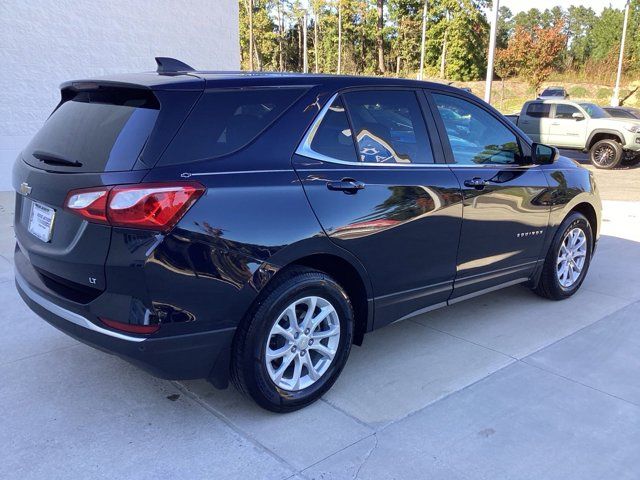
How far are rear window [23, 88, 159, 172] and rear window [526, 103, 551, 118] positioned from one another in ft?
53.0

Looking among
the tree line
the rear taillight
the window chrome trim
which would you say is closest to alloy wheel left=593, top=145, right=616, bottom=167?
the window chrome trim

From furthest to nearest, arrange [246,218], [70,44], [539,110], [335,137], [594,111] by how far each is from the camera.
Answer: [539,110] < [594,111] < [70,44] < [335,137] < [246,218]

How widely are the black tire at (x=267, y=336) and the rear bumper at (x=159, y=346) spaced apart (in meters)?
0.08

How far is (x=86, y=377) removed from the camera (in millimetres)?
3377

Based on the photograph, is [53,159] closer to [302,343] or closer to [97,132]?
[97,132]

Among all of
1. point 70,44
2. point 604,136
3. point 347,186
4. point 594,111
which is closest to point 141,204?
point 347,186

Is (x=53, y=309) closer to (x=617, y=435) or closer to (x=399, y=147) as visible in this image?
(x=399, y=147)

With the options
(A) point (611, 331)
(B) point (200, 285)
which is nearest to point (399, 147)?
(B) point (200, 285)

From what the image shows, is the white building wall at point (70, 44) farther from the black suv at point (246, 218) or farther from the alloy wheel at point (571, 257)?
the alloy wheel at point (571, 257)

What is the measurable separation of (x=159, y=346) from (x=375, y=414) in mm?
1245

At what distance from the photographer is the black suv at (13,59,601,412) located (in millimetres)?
2502

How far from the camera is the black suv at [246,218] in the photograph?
2.50m

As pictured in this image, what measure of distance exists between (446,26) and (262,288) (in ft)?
167

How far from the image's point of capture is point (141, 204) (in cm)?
244
